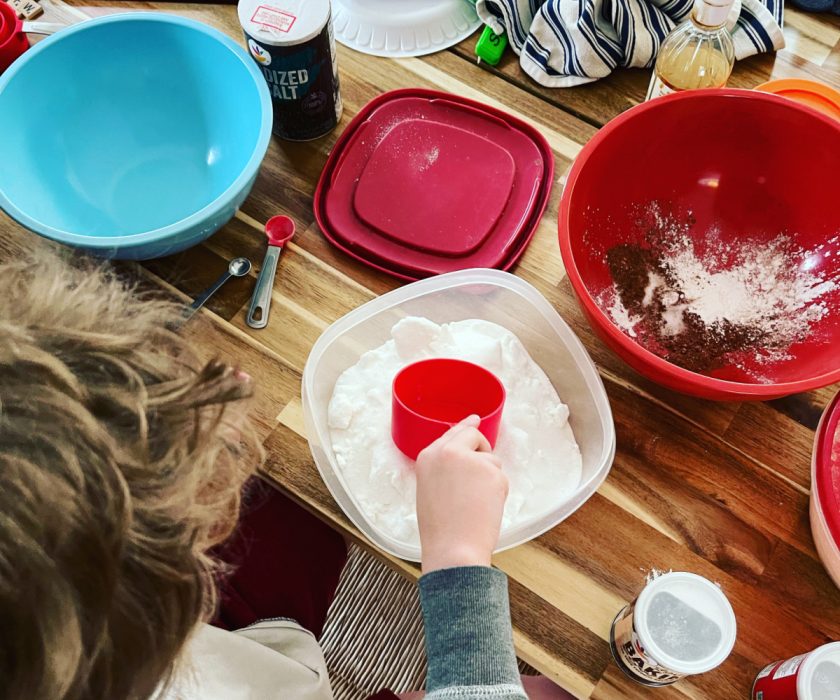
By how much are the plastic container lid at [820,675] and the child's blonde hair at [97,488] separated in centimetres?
47

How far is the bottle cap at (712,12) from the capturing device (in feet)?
2.34

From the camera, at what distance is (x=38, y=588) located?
18.6 inches

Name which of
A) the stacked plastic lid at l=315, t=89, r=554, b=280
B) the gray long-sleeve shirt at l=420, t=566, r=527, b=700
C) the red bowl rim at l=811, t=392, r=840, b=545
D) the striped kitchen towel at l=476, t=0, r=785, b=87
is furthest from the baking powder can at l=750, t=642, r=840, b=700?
the striped kitchen towel at l=476, t=0, r=785, b=87

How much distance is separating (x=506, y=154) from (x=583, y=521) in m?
0.43

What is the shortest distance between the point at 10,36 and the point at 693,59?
0.80m

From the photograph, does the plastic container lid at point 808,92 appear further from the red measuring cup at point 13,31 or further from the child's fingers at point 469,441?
the red measuring cup at point 13,31

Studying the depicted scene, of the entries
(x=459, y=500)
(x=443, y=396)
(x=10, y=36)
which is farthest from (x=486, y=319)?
(x=10, y=36)

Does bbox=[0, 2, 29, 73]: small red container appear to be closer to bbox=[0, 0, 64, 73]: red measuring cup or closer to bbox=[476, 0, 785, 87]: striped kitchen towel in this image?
bbox=[0, 0, 64, 73]: red measuring cup

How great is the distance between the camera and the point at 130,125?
0.91 metres

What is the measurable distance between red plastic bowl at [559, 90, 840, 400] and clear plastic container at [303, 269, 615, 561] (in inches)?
2.7

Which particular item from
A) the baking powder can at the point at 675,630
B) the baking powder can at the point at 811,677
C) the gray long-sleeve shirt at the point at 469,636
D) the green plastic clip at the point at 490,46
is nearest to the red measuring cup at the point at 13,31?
the green plastic clip at the point at 490,46

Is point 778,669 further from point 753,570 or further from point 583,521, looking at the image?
point 583,521

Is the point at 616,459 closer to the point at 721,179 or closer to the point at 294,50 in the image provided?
the point at 721,179

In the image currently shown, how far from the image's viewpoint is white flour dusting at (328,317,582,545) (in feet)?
2.44
